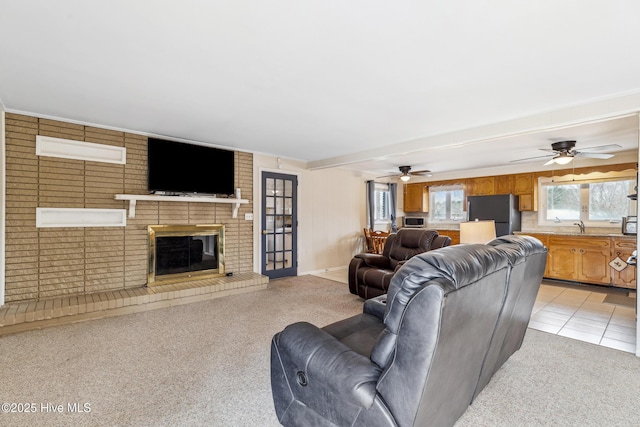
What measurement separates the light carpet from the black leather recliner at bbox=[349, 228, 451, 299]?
952 mm

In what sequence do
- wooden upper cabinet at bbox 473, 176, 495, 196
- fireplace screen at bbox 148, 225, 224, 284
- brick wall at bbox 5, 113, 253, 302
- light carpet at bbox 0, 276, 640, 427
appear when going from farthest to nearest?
wooden upper cabinet at bbox 473, 176, 495, 196
fireplace screen at bbox 148, 225, 224, 284
brick wall at bbox 5, 113, 253, 302
light carpet at bbox 0, 276, 640, 427

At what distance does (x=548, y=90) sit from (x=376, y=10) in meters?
2.04

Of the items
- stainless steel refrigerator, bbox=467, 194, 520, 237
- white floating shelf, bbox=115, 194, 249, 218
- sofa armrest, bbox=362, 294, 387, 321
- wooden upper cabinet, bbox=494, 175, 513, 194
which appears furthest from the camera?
wooden upper cabinet, bbox=494, 175, 513, 194

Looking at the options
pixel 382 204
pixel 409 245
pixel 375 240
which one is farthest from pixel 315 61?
pixel 382 204

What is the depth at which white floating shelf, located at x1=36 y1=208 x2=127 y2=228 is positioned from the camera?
3.67 meters

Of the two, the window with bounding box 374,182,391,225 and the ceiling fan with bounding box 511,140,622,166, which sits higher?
the ceiling fan with bounding box 511,140,622,166

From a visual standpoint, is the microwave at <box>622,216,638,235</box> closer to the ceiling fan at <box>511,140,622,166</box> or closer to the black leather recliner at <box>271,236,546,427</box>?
the ceiling fan at <box>511,140,622,166</box>

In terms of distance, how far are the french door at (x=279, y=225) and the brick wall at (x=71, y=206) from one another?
1.49m

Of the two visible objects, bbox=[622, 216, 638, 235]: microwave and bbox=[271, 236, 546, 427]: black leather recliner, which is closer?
bbox=[271, 236, 546, 427]: black leather recliner

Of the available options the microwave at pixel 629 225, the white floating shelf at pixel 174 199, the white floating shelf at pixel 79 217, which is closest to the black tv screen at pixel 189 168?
the white floating shelf at pixel 174 199

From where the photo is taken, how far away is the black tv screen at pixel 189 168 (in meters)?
4.36

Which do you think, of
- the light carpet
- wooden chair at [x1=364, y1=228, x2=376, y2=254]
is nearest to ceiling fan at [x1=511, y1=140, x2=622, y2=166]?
the light carpet

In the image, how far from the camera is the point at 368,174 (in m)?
7.56

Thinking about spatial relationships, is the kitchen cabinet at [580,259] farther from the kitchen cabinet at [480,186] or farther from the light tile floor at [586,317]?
the kitchen cabinet at [480,186]
